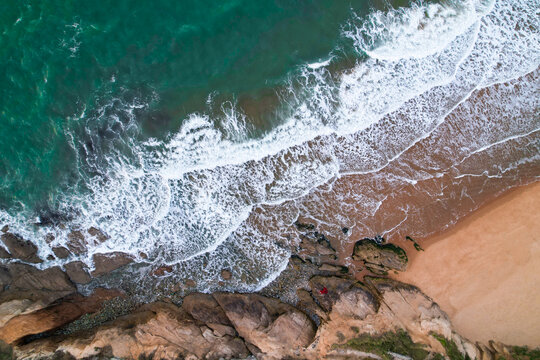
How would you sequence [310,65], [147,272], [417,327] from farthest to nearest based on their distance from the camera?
[310,65] → [147,272] → [417,327]

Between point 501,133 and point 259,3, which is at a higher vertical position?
point 259,3

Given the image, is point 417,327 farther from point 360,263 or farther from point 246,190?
point 246,190

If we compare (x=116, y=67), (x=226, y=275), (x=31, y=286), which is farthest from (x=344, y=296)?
(x=116, y=67)

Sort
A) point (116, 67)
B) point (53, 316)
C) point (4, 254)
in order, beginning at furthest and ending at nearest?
point (116, 67) < point (4, 254) < point (53, 316)

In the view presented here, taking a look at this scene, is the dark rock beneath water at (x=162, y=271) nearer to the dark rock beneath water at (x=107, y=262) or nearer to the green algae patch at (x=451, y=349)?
the dark rock beneath water at (x=107, y=262)

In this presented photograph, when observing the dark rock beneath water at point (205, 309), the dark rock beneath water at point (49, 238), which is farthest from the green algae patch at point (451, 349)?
the dark rock beneath water at point (49, 238)

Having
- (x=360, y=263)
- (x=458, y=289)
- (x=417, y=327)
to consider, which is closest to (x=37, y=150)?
(x=360, y=263)

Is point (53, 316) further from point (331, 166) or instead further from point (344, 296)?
point (331, 166)
